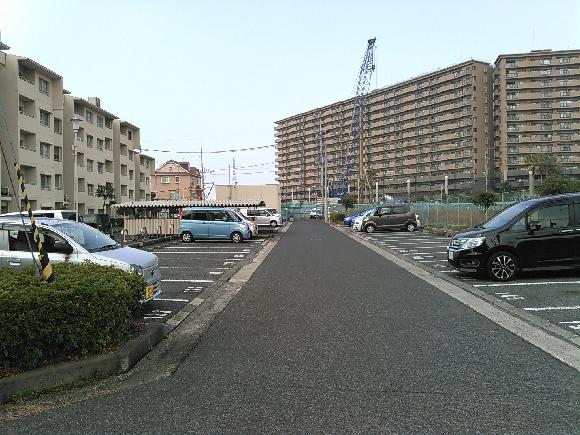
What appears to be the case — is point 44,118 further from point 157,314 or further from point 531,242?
point 531,242

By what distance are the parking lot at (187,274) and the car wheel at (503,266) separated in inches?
232

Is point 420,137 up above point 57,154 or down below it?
above

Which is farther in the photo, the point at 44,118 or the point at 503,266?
the point at 44,118

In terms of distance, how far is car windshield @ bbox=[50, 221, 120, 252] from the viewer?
8.41 m

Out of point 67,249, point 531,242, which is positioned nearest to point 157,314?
point 67,249

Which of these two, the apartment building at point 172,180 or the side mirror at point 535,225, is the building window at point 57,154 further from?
the apartment building at point 172,180

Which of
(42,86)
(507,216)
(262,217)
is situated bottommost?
(262,217)

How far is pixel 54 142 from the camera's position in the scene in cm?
4459

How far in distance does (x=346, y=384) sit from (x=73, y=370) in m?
2.47

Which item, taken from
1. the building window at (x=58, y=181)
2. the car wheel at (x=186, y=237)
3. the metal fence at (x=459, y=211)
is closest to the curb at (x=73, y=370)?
the metal fence at (x=459, y=211)

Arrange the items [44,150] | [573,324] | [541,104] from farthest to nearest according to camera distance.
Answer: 1. [541,104]
2. [44,150]
3. [573,324]

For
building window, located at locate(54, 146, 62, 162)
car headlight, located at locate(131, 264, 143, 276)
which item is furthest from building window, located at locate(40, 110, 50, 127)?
car headlight, located at locate(131, 264, 143, 276)

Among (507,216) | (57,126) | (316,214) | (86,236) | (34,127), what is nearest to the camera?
(86,236)

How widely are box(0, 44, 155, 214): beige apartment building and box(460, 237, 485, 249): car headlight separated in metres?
22.4
